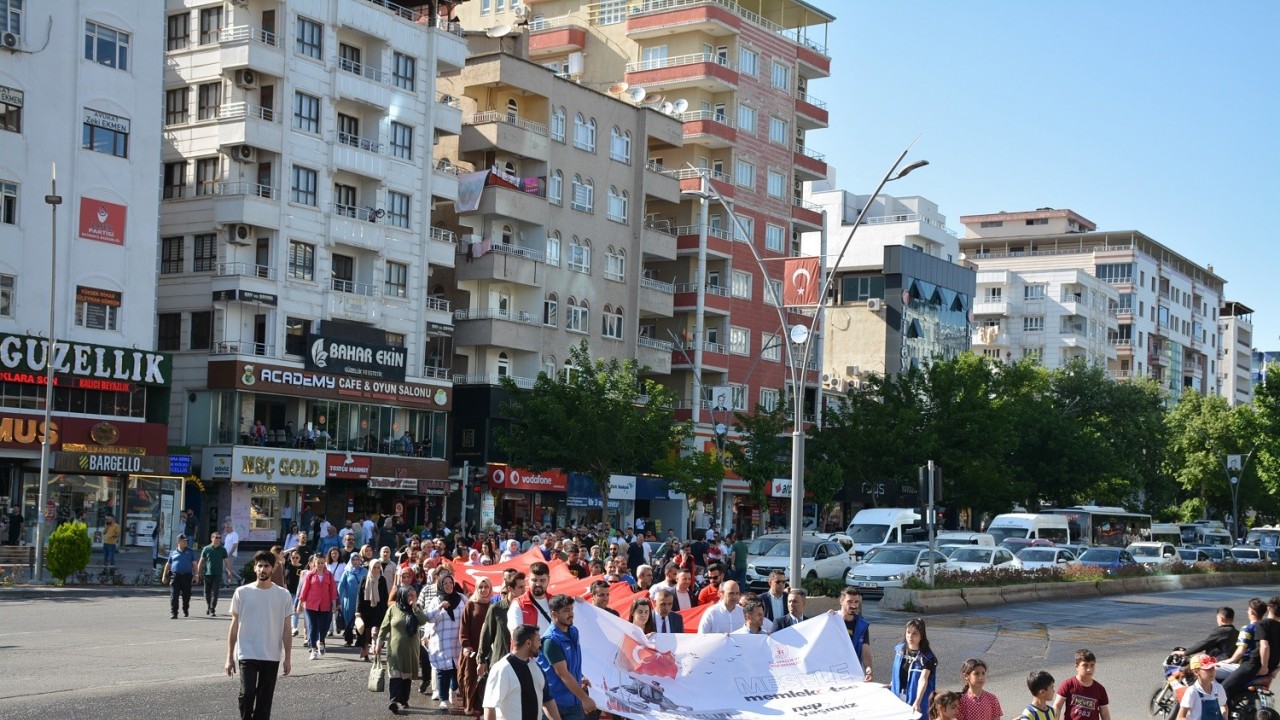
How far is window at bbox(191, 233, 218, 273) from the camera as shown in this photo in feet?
174

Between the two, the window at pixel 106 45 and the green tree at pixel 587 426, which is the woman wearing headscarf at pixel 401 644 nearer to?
the window at pixel 106 45

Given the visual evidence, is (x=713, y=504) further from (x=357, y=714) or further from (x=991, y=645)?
(x=357, y=714)

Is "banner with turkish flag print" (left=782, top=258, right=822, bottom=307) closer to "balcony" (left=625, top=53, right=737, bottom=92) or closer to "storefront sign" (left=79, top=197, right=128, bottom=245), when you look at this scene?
"storefront sign" (left=79, top=197, right=128, bottom=245)

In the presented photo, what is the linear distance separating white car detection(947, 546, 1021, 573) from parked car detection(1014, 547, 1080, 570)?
2903mm

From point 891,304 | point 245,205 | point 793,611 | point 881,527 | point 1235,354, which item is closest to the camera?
point 793,611

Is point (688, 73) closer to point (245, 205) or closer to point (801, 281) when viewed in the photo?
point (245, 205)

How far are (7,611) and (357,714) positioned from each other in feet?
43.9

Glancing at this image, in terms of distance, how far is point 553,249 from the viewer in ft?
216

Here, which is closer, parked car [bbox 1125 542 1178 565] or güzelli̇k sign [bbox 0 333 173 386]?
güzelli̇k sign [bbox 0 333 173 386]

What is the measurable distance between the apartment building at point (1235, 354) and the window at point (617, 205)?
360 feet

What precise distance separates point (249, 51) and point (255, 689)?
41866 millimetres

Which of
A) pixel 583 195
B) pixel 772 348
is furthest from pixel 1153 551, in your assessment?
pixel 583 195

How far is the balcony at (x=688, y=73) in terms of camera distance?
74438 mm

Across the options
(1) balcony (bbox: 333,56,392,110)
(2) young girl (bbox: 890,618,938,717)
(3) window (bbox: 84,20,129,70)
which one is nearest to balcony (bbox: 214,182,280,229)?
(1) balcony (bbox: 333,56,392,110)
